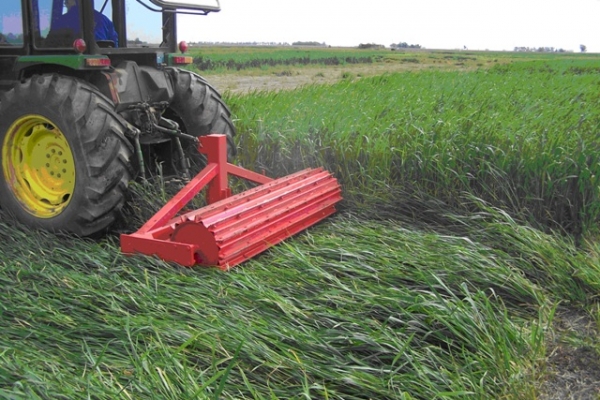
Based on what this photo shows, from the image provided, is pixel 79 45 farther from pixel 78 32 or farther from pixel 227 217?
pixel 227 217

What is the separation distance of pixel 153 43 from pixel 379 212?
2.08 meters

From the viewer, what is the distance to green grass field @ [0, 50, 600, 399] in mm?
1989

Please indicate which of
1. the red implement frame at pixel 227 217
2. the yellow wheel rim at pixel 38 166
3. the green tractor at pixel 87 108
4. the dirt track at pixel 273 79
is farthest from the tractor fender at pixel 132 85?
the dirt track at pixel 273 79

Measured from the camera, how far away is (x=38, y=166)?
3.74 metres

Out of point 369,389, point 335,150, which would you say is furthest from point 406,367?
point 335,150

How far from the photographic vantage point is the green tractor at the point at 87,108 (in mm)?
3383

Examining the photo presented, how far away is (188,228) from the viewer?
2939 mm

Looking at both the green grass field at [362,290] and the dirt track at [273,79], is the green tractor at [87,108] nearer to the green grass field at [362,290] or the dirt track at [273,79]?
the green grass field at [362,290]

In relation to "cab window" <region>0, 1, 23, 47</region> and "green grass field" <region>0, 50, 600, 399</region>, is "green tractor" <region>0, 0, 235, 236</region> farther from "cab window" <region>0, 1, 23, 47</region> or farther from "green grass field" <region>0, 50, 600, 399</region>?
"green grass field" <region>0, 50, 600, 399</region>

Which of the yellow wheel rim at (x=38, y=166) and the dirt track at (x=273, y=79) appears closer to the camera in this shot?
the yellow wheel rim at (x=38, y=166)

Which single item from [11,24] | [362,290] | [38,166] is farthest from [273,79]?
[362,290]

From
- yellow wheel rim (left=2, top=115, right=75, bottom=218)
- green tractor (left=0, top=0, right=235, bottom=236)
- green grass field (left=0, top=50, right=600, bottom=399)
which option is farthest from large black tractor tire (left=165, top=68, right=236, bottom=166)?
yellow wheel rim (left=2, top=115, right=75, bottom=218)

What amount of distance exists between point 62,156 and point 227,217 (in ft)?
4.18

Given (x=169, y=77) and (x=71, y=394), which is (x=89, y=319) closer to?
(x=71, y=394)
